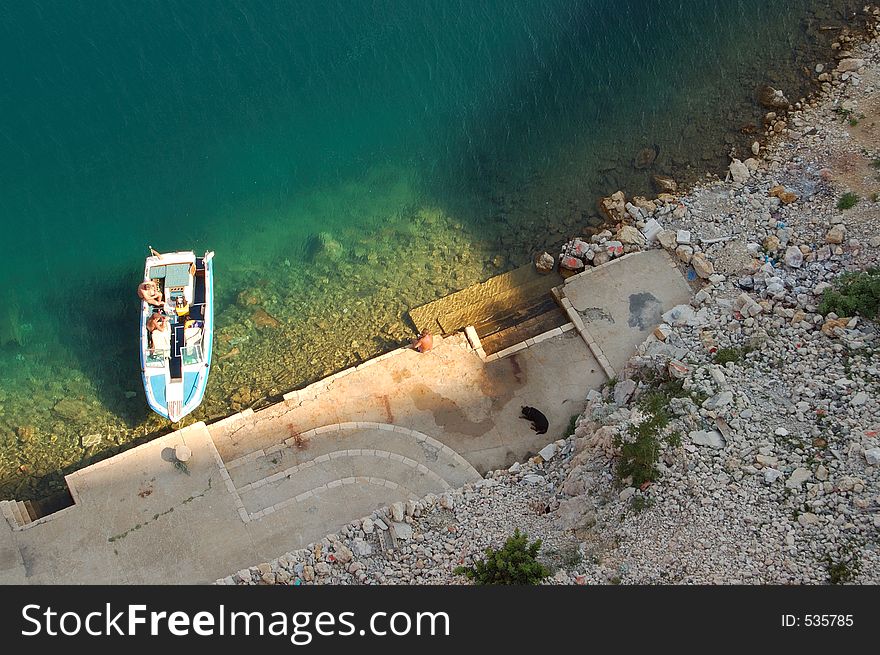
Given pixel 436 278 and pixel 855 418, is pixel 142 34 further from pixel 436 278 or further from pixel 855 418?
pixel 855 418

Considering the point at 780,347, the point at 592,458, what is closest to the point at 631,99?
the point at 780,347

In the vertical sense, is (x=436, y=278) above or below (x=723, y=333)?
above

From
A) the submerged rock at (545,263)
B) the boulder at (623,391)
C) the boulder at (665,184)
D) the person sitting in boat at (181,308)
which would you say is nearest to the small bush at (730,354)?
the boulder at (623,391)

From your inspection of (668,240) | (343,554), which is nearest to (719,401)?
(668,240)

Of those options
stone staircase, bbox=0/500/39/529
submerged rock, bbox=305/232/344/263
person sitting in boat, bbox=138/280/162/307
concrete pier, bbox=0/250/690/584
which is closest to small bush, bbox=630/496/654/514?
concrete pier, bbox=0/250/690/584

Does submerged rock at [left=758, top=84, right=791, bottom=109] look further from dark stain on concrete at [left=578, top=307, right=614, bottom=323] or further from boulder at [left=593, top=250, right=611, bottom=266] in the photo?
dark stain on concrete at [left=578, top=307, right=614, bottom=323]

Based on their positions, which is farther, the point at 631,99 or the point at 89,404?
the point at 631,99
